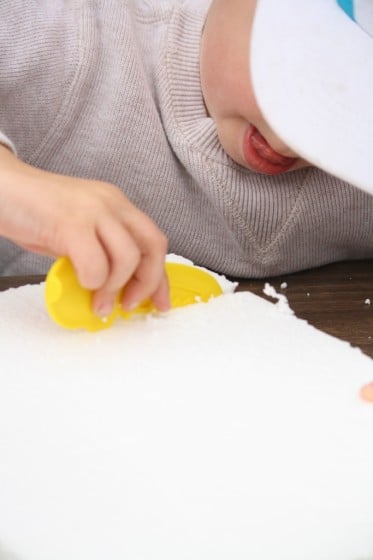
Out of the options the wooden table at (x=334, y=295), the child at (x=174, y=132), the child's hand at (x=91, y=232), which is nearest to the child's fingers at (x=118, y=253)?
the child's hand at (x=91, y=232)

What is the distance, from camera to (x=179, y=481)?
387 mm

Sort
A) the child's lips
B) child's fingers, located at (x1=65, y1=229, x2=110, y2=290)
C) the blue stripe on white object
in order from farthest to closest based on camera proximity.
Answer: the child's lips → the blue stripe on white object → child's fingers, located at (x1=65, y1=229, x2=110, y2=290)

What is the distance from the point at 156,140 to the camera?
873mm

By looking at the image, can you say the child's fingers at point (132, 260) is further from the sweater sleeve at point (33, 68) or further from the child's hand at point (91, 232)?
the sweater sleeve at point (33, 68)

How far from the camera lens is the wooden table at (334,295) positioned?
2.15ft

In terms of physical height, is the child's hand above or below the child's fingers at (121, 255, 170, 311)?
above

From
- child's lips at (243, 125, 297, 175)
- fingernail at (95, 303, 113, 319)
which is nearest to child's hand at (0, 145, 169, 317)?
fingernail at (95, 303, 113, 319)

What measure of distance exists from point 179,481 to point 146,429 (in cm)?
5

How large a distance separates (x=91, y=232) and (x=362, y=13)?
294mm

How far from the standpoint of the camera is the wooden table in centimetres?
66

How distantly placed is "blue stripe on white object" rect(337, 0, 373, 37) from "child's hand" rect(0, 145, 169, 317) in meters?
0.25

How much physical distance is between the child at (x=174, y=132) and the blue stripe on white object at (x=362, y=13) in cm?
17

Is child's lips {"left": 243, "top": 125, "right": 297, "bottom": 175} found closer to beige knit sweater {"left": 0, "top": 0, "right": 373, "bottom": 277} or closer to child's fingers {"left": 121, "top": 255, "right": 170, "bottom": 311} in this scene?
beige knit sweater {"left": 0, "top": 0, "right": 373, "bottom": 277}

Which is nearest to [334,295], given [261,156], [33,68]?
[261,156]
